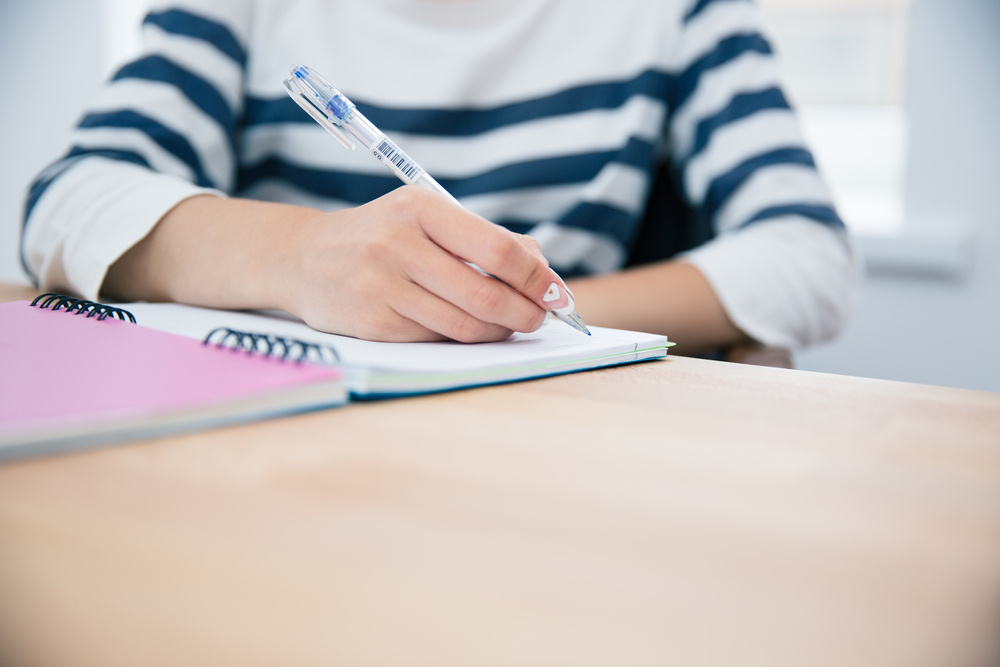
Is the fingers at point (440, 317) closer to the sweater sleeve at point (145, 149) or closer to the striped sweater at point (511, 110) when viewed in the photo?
the sweater sleeve at point (145, 149)

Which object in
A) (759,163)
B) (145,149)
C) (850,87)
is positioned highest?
(850,87)

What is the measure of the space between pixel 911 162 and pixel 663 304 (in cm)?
101

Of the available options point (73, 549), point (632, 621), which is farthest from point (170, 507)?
point (632, 621)

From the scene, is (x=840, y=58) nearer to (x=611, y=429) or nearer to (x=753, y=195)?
(x=753, y=195)

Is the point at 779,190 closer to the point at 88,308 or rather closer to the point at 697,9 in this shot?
the point at 697,9

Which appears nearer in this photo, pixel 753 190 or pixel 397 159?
pixel 397 159

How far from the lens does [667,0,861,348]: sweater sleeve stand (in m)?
0.69

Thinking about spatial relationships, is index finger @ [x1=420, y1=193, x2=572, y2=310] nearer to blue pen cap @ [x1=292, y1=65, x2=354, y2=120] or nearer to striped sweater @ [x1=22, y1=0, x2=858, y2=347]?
blue pen cap @ [x1=292, y1=65, x2=354, y2=120]

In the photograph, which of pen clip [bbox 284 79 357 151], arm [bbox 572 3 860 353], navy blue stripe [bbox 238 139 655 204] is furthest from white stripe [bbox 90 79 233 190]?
Answer: arm [bbox 572 3 860 353]

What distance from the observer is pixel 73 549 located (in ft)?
0.61

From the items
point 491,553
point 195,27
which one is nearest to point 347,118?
point 491,553

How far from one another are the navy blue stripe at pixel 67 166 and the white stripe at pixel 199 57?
0.14 metres

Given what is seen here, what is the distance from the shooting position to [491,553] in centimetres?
18

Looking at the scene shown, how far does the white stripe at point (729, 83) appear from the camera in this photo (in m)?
0.81
